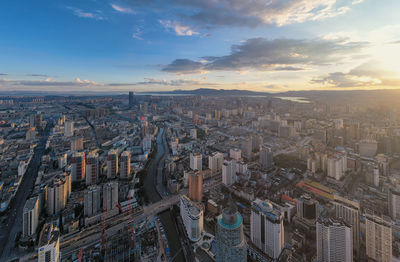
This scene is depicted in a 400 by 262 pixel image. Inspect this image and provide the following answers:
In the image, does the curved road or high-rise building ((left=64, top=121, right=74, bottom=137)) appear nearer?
the curved road

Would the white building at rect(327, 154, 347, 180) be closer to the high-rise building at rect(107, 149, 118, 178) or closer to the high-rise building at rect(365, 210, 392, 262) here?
the high-rise building at rect(365, 210, 392, 262)

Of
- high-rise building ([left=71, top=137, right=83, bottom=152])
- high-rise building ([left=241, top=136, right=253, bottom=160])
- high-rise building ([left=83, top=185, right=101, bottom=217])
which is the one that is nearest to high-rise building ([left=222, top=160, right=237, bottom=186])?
high-rise building ([left=241, top=136, right=253, bottom=160])

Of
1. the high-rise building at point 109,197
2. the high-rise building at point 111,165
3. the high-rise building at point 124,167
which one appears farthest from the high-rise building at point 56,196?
the high-rise building at point 124,167

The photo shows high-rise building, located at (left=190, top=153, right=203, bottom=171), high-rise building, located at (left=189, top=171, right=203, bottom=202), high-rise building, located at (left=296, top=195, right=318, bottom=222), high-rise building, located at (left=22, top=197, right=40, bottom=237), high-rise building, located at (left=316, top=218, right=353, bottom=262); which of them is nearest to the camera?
high-rise building, located at (left=316, top=218, right=353, bottom=262)

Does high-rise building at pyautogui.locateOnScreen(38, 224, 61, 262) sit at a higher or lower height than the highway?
higher

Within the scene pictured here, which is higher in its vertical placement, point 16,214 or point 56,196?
point 56,196

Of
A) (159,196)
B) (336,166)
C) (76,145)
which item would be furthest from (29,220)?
(336,166)

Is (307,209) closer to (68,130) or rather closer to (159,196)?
(159,196)

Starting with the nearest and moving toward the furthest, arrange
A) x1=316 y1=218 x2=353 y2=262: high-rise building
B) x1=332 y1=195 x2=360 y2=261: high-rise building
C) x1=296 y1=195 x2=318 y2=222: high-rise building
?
x1=316 y1=218 x2=353 y2=262: high-rise building → x1=332 y1=195 x2=360 y2=261: high-rise building → x1=296 y1=195 x2=318 y2=222: high-rise building
